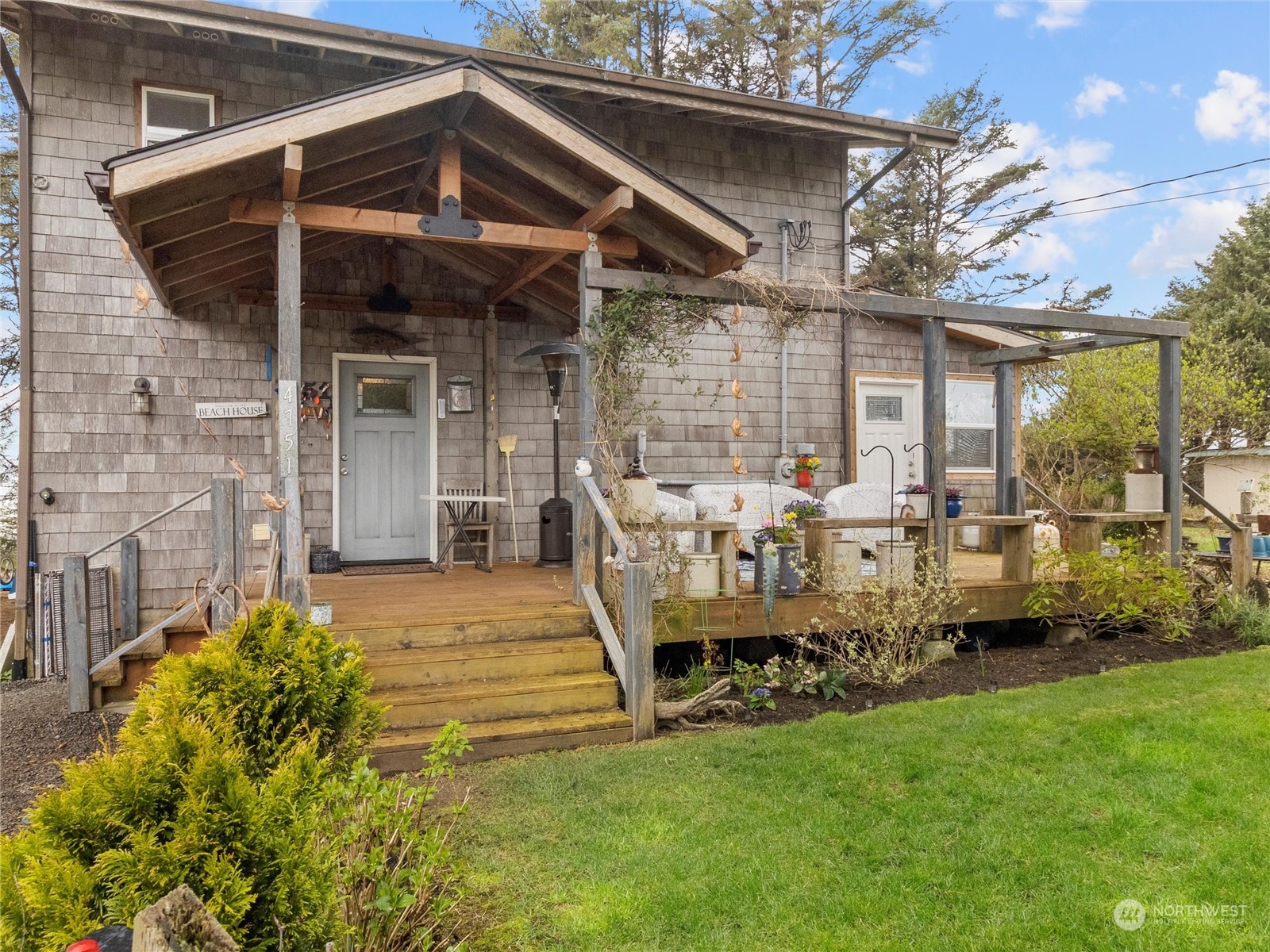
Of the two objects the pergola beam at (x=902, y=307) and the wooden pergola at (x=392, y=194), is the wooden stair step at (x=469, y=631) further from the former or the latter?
the pergola beam at (x=902, y=307)

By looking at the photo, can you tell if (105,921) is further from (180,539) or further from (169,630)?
(180,539)

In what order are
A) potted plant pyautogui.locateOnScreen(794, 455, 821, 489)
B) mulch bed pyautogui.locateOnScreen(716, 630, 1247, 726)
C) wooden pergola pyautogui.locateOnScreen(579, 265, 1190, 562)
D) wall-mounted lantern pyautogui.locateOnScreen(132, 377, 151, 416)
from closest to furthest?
mulch bed pyautogui.locateOnScreen(716, 630, 1247, 726) < wooden pergola pyautogui.locateOnScreen(579, 265, 1190, 562) < wall-mounted lantern pyautogui.locateOnScreen(132, 377, 151, 416) < potted plant pyautogui.locateOnScreen(794, 455, 821, 489)

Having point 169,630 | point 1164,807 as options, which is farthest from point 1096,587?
point 169,630

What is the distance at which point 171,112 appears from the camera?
704 cm

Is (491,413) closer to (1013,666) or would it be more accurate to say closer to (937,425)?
(937,425)

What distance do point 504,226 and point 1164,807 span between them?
4.62 metres

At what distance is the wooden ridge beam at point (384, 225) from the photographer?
4.95m

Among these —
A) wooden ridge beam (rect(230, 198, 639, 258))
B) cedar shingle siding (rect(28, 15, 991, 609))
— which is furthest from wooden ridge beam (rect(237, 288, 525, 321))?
wooden ridge beam (rect(230, 198, 639, 258))

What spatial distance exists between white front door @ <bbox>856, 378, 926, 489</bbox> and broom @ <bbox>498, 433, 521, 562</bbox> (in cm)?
379

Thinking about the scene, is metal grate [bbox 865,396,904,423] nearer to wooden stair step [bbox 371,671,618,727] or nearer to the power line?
wooden stair step [bbox 371,671,618,727]

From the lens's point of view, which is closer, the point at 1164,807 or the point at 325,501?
the point at 1164,807

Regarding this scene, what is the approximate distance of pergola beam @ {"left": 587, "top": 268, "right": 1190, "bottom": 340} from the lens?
5523mm

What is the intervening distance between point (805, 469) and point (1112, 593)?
9.66ft

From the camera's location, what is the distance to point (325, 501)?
7496 millimetres
